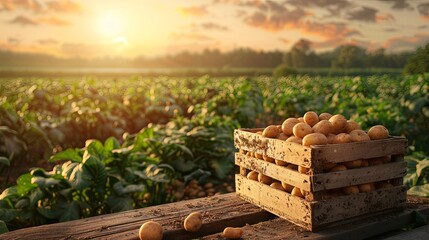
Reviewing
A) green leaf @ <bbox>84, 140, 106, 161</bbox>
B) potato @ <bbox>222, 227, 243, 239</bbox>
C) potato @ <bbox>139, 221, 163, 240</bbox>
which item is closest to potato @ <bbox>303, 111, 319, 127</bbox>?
potato @ <bbox>222, 227, 243, 239</bbox>

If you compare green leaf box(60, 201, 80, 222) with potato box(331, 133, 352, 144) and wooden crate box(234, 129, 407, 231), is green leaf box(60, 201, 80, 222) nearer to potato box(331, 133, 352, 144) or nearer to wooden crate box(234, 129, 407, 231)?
wooden crate box(234, 129, 407, 231)

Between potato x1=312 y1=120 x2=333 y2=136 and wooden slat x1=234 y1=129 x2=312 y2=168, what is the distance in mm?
238

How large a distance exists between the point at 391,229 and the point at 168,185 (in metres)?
3.36

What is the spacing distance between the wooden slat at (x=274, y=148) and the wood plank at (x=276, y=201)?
21 cm

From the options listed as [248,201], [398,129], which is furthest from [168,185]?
[398,129]

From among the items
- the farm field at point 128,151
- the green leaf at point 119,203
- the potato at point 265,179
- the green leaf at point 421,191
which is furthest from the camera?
the green leaf at point 119,203

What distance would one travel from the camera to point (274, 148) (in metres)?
2.80

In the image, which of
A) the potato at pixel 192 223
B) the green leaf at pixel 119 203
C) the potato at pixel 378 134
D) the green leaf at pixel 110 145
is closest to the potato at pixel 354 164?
the potato at pixel 378 134

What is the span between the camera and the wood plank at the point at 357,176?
100 inches

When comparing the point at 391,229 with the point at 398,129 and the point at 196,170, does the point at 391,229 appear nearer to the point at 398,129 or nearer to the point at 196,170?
the point at 196,170

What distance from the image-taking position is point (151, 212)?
3010 millimetres

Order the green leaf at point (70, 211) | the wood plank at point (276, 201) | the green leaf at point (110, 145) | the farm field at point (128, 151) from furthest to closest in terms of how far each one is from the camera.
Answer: the green leaf at point (110, 145) < the farm field at point (128, 151) < the green leaf at point (70, 211) < the wood plank at point (276, 201)

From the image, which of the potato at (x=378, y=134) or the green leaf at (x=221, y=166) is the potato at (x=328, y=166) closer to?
the potato at (x=378, y=134)

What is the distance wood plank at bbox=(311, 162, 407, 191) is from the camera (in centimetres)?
255
